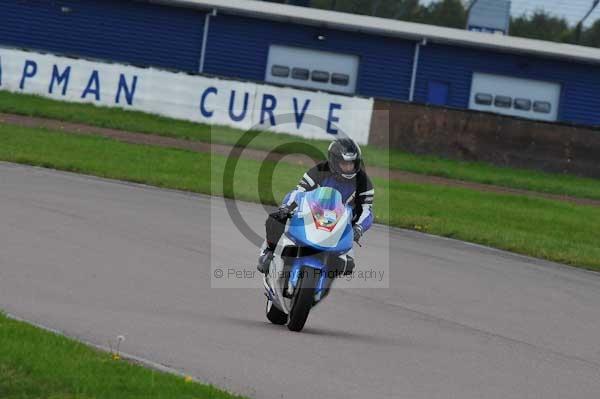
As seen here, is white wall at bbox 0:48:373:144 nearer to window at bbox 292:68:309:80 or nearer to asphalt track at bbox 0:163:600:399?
asphalt track at bbox 0:163:600:399

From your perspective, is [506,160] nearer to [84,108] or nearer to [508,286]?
[84,108]

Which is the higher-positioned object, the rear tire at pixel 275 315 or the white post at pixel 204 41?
the white post at pixel 204 41

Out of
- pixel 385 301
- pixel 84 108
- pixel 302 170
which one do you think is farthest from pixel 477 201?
pixel 385 301

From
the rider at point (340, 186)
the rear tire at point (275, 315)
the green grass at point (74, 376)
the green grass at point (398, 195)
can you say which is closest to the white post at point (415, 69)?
the green grass at point (398, 195)

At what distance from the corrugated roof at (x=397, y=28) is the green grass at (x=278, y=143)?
1174 centimetres

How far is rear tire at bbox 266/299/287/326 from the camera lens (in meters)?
10.7

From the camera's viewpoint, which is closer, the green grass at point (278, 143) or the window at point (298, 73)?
the green grass at point (278, 143)

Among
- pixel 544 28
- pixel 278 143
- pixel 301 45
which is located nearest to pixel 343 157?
pixel 278 143

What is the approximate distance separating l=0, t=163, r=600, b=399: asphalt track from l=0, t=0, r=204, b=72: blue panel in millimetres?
24295

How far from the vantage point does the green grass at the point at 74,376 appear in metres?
6.89

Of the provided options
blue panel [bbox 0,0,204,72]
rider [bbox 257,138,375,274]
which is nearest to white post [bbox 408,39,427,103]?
blue panel [bbox 0,0,204,72]

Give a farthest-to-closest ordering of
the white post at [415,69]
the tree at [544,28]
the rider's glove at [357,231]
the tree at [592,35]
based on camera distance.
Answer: the tree at [544,28] < the tree at [592,35] < the white post at [415,69] < the rider's glove at [357,231]

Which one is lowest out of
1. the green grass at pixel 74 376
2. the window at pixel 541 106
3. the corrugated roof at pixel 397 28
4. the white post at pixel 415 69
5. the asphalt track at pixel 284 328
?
the asphalt track at pixel 284 328

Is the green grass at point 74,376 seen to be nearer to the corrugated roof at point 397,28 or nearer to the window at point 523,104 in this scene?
the corrugated roof at point 397,28
